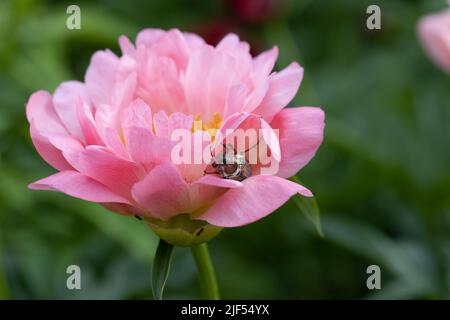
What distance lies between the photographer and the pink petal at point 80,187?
45 centimetres

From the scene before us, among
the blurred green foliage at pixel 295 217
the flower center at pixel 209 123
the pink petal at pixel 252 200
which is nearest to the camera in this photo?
the pink petal at pixel 252 200

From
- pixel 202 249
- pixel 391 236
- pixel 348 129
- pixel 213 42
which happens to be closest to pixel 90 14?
pixel 213 42

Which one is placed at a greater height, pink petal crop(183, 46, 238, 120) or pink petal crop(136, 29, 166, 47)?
pink petal crop(136, 29, 166, 47)

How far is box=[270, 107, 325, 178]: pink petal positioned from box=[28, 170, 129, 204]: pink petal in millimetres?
98

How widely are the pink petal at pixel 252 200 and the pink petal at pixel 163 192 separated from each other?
0.02 meters

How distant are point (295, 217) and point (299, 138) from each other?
49 cm

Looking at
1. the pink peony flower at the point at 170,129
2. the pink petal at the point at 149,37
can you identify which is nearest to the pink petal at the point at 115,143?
the pink peony flower at the point at 170,129

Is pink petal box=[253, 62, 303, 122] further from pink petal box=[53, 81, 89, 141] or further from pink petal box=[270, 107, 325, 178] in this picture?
pink petal box=[53, 81, 89, 141]

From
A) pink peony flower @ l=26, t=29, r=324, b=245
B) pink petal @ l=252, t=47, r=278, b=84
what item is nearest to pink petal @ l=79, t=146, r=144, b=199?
pink peony flower @ l=26, t=29, r=324, b=245

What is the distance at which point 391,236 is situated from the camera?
94 cm

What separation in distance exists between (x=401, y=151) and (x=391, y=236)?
10 centimetres

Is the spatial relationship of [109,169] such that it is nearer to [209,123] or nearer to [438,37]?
[209,123]

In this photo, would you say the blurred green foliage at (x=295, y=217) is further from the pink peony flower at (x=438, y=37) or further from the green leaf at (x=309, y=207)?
the green leaf at (x=309, y=207)

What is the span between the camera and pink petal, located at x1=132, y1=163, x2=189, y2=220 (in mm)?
447
